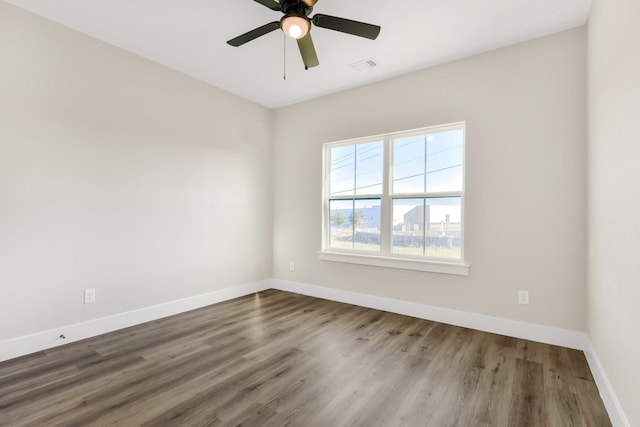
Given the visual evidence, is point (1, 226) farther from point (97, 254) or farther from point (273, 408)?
point (273, 408)

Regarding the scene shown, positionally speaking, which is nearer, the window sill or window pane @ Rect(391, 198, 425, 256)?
the window sill

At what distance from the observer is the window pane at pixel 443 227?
128 inches

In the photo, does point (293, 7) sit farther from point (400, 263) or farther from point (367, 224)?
point (400, 263)

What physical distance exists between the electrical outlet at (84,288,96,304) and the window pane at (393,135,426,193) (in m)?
3.40

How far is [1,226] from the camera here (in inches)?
92.5

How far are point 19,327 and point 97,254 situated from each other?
76 centimetres

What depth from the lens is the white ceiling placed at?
2.40 metres

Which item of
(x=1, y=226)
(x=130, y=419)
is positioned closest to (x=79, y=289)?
(x=1, y=226)

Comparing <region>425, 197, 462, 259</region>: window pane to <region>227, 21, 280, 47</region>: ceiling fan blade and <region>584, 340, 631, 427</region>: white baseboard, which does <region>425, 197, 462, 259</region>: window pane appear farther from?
<region>227, 21, 280, 47</region>: ceiling fan blade

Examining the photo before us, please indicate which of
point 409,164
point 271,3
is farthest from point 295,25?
point 409,164

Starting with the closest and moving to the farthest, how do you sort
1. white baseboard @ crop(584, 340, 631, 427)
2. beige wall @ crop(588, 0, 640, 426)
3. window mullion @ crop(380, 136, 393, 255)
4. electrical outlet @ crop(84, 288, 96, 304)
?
beige wall @ crop(588, 0, 640, 426) < white baseboard @ crop(584, 340, 631, 427) < electrical outlet @ crop(84, 288, 96, 304) < window mullion @ crop(380, 136, 393, 255)

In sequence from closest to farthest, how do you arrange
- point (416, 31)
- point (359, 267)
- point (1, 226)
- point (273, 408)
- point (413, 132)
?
1. point (273, 408)
2. point (1, 226)
3. point (416, 31)
4. point (413, 132)
5. point (359, 267)

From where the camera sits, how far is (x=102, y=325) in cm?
290

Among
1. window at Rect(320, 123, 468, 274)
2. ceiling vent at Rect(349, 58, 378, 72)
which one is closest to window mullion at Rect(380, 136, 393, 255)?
window at Rect(320, 123, 468, 274)
